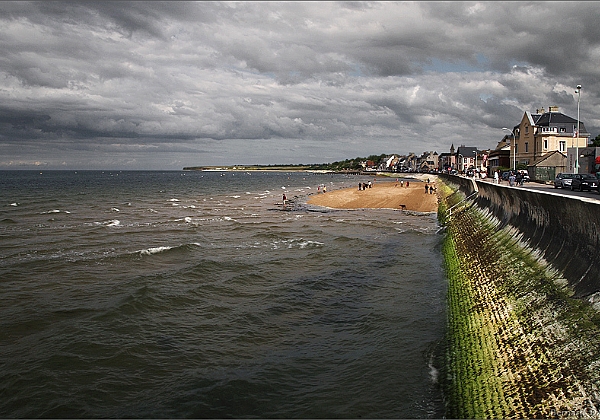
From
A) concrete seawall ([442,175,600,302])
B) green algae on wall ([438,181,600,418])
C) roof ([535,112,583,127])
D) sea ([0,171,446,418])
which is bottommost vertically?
sea ([0,171,446,418])

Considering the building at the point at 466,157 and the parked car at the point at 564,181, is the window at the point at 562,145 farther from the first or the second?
the building at the point at 466,157

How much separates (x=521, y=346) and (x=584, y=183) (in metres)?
32.0

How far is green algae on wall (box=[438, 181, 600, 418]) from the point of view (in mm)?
7582

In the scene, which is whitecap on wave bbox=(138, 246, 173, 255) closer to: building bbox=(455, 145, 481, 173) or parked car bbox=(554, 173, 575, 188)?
parked car bbox=(554, 173, 575, 188)

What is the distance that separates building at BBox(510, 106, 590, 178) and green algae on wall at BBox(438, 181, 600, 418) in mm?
71408

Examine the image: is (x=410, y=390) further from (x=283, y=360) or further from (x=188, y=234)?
(x=188, y=234)

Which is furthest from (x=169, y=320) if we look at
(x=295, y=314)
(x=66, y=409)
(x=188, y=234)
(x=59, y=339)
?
(x=188, y=234)

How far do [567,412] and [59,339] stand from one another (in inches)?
510

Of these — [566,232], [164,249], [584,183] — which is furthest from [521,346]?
[584,183]

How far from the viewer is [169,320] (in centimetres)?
1466

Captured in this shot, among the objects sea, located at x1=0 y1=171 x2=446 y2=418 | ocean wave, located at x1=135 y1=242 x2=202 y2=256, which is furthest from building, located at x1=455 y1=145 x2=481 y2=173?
ocean wave, located at x1=135 y1=242 x2=202 y2=256

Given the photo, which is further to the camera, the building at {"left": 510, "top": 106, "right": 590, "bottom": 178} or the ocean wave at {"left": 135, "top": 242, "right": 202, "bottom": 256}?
the building at {"left": 510, "top": 106, "right": 590, "bottom": 178}

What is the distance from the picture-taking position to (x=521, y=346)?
9656 millimetres

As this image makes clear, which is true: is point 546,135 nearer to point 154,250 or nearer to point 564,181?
point 564,181
